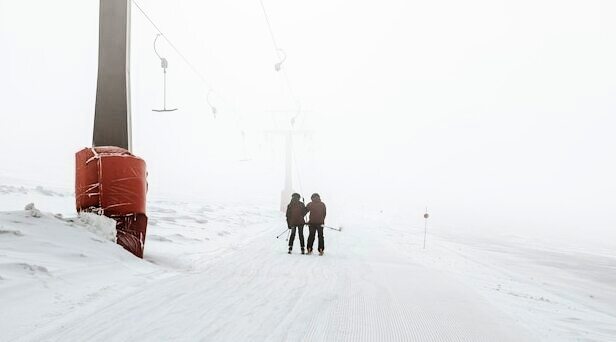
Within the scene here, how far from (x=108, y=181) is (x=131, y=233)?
Answer: 110cm

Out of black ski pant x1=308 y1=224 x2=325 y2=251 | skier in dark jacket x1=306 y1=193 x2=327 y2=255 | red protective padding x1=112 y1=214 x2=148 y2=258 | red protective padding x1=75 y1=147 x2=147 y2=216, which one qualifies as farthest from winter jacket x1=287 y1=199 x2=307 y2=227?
red protective padding x1=75 y1=147 x2=147 y2=216

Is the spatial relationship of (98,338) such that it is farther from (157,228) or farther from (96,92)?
(157,228)

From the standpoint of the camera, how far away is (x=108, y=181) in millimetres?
7801

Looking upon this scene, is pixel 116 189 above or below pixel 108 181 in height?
below

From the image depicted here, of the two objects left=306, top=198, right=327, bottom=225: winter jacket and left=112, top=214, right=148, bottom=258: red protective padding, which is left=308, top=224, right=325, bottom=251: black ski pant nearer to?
left=306, top=198, right=327, bottom=225: winter jacket

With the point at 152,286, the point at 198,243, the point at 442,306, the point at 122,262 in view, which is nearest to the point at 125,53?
the point at 122,262

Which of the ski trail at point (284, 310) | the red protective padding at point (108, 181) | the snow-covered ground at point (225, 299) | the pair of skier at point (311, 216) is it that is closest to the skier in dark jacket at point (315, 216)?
the pair of skier at point (311, 216)

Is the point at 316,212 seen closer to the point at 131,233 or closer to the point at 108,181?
the point at 131,233

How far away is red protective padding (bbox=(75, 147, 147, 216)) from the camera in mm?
7770

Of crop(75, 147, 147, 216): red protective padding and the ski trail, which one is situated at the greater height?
crop(75, 147, 147, 216): red protective padding

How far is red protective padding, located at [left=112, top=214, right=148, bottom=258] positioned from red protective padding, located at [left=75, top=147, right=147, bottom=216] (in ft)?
0.45

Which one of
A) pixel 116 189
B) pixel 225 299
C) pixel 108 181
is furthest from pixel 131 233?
pixel 225 299

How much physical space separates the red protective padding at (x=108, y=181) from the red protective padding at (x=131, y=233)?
0.45 ft

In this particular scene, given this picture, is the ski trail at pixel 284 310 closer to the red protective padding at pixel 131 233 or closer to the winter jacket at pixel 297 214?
the red protective padding at pixel 131 233
